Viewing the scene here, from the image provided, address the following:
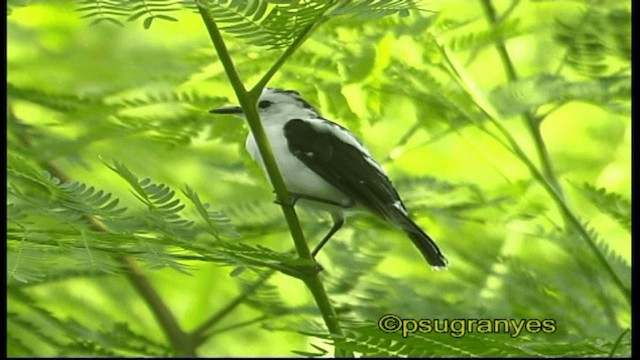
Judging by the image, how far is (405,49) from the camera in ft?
5.86

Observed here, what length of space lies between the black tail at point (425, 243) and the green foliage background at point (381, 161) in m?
0.07

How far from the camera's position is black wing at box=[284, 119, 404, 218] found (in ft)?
5.75

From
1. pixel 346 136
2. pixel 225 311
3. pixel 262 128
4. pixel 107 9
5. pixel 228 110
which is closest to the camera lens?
pixel 107 9

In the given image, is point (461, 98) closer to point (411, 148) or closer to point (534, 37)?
point (411, 148)

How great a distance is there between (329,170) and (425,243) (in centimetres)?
20

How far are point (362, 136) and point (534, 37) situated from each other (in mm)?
542

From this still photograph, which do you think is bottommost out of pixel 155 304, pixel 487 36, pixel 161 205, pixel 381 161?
pixel 161 205

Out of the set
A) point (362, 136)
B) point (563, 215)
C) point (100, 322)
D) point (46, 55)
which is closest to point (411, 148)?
point (362, 136)

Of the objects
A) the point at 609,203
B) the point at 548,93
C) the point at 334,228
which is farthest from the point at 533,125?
the point at 334,228

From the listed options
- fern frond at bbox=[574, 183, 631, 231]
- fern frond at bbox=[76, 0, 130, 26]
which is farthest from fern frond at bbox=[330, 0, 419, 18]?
fern frond at bbox=[574, 183, 631, 231]

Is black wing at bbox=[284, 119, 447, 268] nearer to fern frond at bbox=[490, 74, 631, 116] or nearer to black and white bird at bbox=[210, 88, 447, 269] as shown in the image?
black and white bird at bbox=[210, 88, 447, 269]

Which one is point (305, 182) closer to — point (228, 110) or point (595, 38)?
point (228, 110)

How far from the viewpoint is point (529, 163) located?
174 cm

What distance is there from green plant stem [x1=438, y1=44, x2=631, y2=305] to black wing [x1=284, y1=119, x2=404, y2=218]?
0.18 metres
